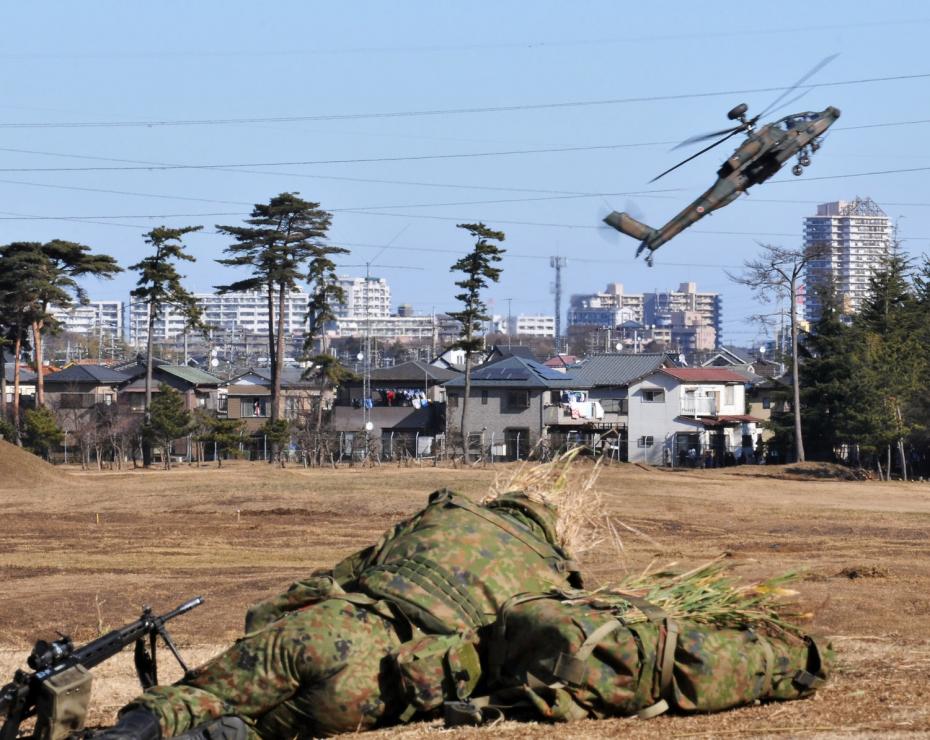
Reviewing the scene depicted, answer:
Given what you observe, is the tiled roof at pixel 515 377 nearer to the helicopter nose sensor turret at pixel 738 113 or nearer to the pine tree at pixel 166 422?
the pine tree at pixel 166 422

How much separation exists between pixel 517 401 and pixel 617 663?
62.6m

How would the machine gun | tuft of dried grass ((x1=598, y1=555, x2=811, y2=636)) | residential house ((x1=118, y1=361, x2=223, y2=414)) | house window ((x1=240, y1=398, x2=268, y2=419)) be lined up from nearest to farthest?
the machine gun → tuft of dried grass ((x1=598, y1=555, x2=811, y2=636)) → residential house ((x1=118, y1=361, x2=223, y2=414)) → house window ((x1=240, y1=398, x2=268, y2=419))

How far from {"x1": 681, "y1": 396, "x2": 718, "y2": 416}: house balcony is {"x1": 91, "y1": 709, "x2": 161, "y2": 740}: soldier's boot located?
64985 millimetres

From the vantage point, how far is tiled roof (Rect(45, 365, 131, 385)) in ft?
245

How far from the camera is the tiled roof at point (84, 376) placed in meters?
74.8

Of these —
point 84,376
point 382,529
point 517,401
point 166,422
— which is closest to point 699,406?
point 517,401

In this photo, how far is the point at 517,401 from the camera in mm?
70250

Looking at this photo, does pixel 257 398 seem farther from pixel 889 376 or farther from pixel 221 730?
pixel 221 730

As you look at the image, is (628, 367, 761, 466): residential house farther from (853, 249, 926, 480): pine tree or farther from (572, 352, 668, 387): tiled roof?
(853, 249, 926, 480): pine tree

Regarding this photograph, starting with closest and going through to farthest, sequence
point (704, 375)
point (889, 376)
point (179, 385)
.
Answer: point (889, 376) < point (704, 375) < point (179, 385)

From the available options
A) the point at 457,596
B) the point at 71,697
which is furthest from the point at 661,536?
the point at 71,697

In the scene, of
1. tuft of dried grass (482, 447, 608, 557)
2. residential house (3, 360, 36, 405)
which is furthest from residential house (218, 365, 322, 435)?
tuft of dried grass (482, 447, 608, 557)

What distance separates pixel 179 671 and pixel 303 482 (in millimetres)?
28409

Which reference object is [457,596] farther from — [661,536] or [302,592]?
[661,536]
